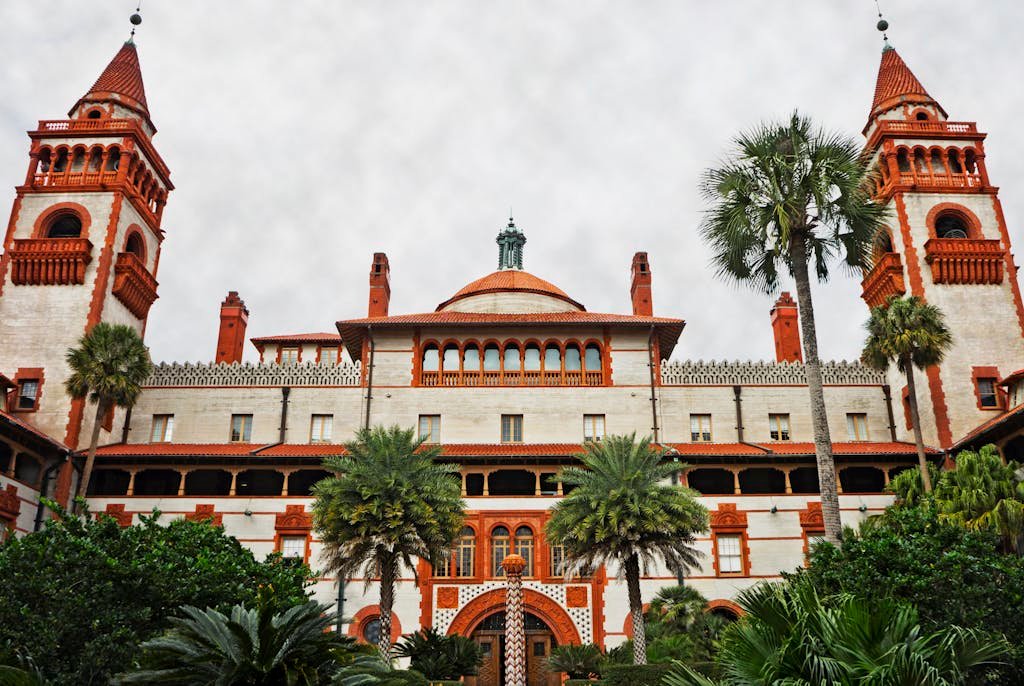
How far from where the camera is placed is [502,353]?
140 feet

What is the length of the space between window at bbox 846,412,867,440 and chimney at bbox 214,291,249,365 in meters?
32.1

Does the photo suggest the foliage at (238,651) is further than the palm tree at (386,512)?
No

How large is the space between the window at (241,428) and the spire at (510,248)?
19487 mm

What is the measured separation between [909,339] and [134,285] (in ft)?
115

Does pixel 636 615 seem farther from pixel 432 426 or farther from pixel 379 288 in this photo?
pixel 379 288

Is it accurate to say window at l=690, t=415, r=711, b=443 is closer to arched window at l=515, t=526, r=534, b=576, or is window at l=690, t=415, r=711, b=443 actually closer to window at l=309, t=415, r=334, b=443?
arched window at l=515, t=526, r=534, b=576

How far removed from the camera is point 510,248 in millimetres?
55406

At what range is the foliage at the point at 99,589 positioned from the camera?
Answer: 1716cm

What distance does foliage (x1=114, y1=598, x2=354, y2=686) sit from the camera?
12.7 m

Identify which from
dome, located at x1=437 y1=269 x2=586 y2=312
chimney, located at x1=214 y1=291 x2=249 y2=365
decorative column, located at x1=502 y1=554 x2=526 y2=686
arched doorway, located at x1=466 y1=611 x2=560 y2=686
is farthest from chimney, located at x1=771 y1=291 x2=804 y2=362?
chimney, located at x1=214 y1=291 x2=249 y2=365

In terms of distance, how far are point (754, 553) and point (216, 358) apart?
3038cm

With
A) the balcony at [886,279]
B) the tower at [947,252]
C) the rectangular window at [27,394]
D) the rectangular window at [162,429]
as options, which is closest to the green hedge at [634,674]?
the tower at [947,252]

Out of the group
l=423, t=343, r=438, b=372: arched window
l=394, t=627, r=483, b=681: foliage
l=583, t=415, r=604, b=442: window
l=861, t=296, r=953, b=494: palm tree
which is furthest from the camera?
l=423, t=343, r=438, b=372: arched window

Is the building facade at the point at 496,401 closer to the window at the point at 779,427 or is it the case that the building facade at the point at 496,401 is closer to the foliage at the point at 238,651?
the window at the point at 779,427
